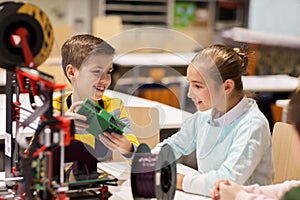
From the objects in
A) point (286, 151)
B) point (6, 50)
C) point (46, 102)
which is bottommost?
point (286, 151)

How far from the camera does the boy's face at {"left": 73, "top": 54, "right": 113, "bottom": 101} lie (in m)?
1.70

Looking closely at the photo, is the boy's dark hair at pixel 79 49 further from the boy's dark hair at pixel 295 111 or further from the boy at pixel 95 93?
the boy's dark hair at pixel 295 111

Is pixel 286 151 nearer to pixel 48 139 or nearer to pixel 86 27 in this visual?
pixel 48 139

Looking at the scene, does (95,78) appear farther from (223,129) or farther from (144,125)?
(223,129)

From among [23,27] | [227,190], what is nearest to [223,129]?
[227,190]

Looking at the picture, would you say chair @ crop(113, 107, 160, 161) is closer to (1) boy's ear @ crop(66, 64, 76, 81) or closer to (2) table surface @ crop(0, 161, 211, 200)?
(2) table surface @ crop(0, 161, 211, 200)

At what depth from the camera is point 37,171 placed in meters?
1.31

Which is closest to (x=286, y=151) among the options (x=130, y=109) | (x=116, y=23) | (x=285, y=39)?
(x=130, y=109)

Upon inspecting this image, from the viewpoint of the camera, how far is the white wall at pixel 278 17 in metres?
7.01

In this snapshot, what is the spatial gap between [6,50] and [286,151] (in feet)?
3.91

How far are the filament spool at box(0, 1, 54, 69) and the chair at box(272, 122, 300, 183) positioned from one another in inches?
42.6

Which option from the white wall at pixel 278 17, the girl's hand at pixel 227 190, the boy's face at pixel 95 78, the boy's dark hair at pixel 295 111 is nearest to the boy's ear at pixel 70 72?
the boy's face at pixel 95 78

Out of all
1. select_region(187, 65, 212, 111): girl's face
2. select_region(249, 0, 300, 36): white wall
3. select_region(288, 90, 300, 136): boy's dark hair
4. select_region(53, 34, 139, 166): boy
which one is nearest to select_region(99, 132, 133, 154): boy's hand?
select_region(53, 34, 139, 166): boy

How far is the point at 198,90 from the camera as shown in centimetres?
170
